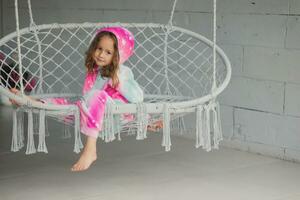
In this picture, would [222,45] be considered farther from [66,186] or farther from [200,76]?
[66,186]

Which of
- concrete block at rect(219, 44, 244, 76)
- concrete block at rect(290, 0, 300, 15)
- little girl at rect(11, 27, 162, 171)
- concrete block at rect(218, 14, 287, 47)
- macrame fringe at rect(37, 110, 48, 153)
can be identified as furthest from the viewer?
concrete block at rect(219, 44, 244, 76)

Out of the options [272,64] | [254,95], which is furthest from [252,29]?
[254,95]

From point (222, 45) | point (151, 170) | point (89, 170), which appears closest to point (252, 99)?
point (222, 45)

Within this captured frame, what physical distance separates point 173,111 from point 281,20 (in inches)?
51.4

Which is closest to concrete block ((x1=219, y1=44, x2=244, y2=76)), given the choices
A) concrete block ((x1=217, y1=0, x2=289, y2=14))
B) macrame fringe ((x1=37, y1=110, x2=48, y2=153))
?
concrete block ((x1=217, y1=0, x2=289, y2=14))

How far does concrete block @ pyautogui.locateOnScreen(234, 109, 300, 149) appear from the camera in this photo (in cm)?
394

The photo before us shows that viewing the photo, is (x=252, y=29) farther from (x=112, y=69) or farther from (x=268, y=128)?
(x=112, y=69)

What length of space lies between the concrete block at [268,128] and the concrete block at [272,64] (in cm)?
24

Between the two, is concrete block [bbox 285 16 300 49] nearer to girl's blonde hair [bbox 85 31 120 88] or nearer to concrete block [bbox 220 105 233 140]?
concrete block [bbox 220 105 233 140]

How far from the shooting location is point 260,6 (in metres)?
4.02

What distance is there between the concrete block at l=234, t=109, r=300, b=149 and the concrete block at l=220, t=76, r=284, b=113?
0.15ft

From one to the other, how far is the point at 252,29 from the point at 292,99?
0.50m

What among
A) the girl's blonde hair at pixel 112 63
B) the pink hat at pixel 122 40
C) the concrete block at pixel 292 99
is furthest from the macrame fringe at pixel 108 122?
the concrete block at pixel 292 99

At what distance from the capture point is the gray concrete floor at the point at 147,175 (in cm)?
326
